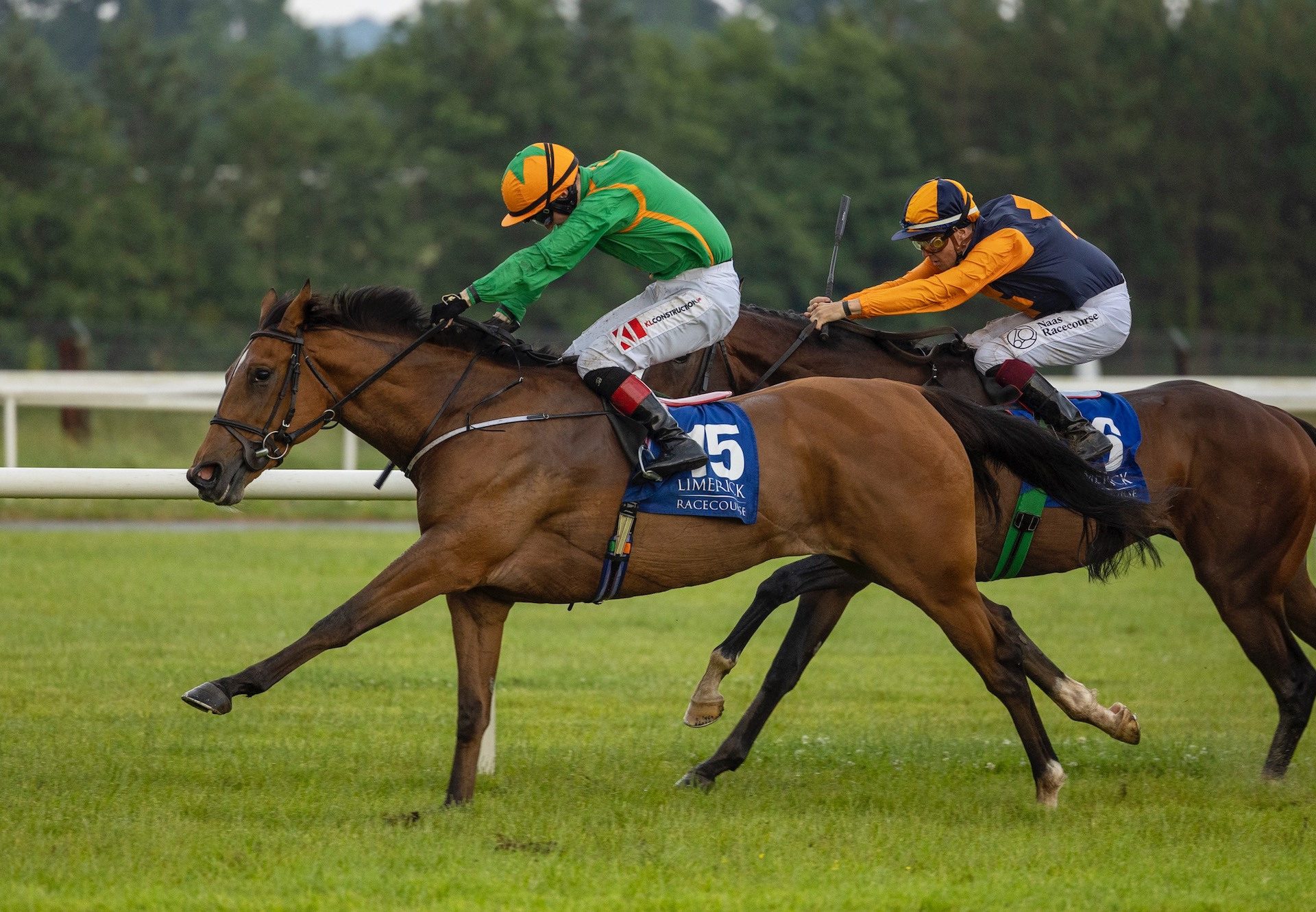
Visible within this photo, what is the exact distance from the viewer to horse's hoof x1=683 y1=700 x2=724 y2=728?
5883 millimetres

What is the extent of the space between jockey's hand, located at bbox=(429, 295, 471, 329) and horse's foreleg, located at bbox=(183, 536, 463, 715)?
75cm

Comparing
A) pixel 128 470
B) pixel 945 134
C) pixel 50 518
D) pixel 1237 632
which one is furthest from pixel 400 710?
pixel 945 134

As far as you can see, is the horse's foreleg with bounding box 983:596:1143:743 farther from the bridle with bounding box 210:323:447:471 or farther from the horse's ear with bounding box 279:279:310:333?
the horse's ear with bounding box 279:279:310:333

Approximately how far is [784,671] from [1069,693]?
1.07 meters

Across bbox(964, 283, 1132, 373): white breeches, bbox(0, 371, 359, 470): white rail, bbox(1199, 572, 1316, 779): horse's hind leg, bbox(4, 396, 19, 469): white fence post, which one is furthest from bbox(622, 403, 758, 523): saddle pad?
bbox(4, 396, 19, 469): white fence post

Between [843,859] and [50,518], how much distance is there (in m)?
10.9

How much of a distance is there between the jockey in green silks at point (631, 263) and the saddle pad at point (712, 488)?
6 centimetres

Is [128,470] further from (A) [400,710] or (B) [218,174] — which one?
(B) [218,174]

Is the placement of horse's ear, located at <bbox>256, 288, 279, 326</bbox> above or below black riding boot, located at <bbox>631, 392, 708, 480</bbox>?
above

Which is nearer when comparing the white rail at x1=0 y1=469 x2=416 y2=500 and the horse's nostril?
the horse's nostril

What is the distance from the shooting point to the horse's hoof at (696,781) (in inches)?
223

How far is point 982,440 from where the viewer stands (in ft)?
18.3

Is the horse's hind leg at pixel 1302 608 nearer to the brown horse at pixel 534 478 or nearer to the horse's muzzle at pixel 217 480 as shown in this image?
the brown horse at pixel 534 478

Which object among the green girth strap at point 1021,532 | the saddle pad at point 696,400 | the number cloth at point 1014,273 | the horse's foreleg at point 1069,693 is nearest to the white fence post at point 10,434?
the saddle pad at point 696,400
